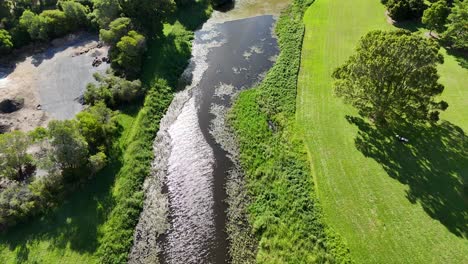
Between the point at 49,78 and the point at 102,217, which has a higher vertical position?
the point at 49,78

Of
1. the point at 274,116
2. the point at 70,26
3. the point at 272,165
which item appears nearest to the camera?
the point at 272,165

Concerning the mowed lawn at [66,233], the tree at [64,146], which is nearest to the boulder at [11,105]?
the tree at [64,146]

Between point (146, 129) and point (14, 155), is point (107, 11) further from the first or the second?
point (14, 155)

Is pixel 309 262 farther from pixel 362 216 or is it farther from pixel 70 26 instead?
pixel 70 26

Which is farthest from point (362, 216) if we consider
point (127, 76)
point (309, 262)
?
point (127, 76)

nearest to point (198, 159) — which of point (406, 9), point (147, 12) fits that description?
point (147, 12)

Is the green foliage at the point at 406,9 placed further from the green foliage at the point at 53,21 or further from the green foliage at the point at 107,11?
the green foliage at the point at 53,21

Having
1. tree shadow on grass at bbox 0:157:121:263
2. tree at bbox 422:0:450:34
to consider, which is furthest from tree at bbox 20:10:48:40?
tree at bbox 422:0:450:34
